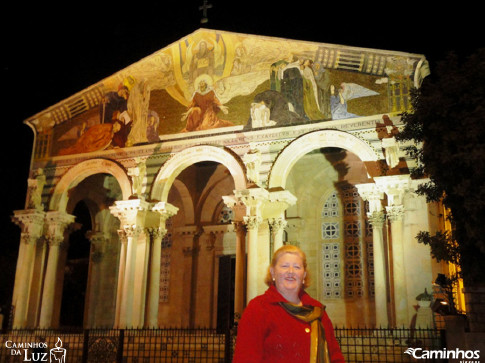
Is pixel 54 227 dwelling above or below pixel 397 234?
above

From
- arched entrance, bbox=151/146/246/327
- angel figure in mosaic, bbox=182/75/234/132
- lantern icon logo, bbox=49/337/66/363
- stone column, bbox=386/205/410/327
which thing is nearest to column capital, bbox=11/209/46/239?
arched entrance, bbox=151/146/246/327

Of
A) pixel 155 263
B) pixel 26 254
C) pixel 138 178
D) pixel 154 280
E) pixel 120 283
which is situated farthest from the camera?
pixel 26 254

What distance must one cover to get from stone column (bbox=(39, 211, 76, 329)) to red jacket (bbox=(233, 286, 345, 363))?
16.0 m

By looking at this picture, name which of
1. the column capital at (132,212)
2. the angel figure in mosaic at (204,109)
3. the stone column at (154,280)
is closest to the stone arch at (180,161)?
the column capital at (132,212)

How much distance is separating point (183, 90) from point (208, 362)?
931 centimetres

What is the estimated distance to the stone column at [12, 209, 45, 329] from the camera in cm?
1753

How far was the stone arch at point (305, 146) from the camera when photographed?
15398 millimetres

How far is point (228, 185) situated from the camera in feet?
68.0

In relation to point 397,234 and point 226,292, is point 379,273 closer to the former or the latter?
point 397,234

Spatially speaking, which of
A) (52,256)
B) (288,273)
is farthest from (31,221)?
(288,273)

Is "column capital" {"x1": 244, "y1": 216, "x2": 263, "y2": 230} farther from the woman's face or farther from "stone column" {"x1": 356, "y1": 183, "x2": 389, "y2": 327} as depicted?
the woman's face

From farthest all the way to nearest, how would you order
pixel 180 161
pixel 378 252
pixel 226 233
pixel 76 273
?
pixel 76 273 → pixel 226 233 → pixel 180 161 → pixel 378 252

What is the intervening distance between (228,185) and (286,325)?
56.8ft

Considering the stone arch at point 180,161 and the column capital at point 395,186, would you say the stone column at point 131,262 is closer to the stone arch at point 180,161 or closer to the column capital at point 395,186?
the stone arch at point 180,161
